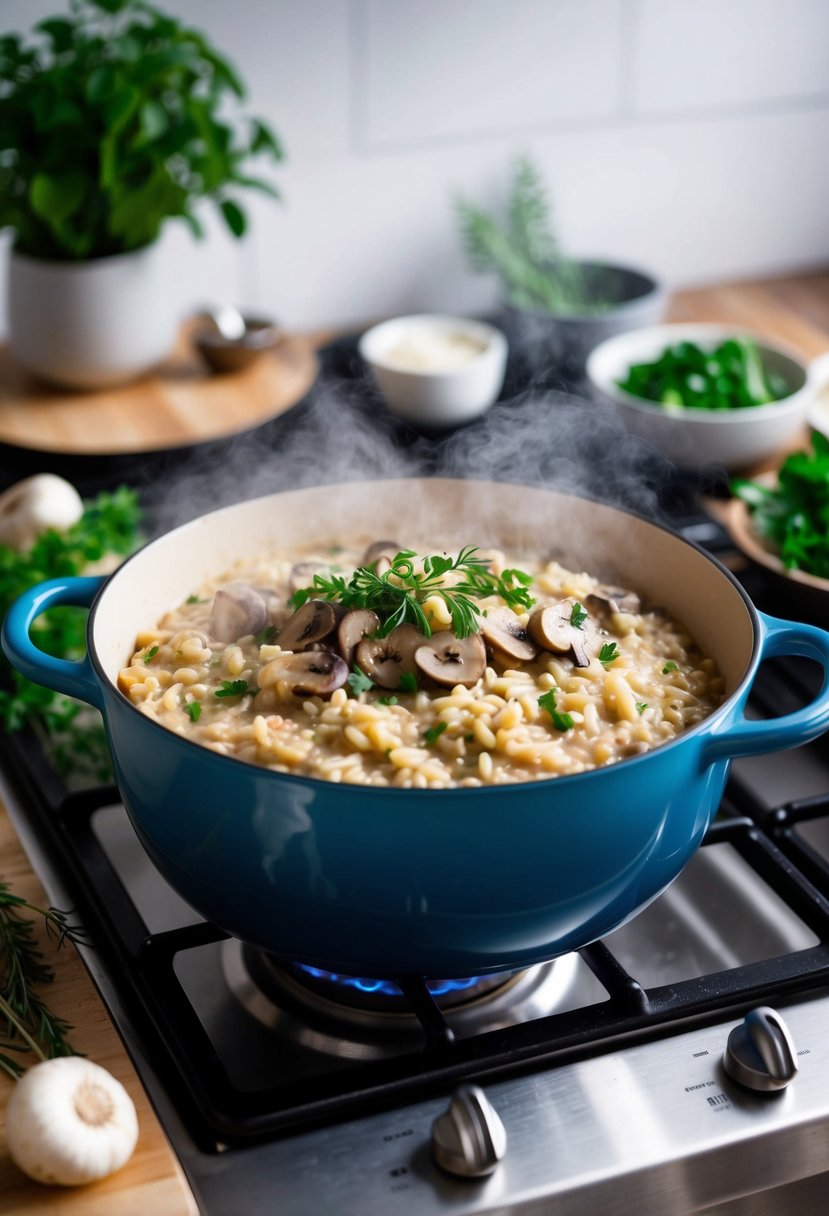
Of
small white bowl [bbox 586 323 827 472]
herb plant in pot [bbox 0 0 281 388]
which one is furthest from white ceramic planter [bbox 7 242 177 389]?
small white bowl [bbox 586 323 827 472]

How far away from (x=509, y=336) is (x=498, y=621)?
3.99 ft

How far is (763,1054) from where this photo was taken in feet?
3.50

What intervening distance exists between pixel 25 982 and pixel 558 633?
532 millimetres

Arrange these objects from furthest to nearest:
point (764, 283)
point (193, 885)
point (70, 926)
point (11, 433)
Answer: point (764, 283)
point (11, 433)
point (70, 926)
point (193, 885)

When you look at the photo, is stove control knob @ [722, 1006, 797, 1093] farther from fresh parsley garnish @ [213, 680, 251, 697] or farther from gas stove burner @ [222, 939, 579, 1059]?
fresh parsley garnish @ [213, 680, 251, 697]

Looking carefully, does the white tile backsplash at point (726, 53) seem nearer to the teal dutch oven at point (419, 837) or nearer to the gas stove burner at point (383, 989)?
the teal dutch oven at point (419, 837)

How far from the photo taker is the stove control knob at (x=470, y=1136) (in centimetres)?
99

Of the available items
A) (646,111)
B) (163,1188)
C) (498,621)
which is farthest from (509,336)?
(163,1188)

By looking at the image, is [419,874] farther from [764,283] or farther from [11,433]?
[764,283]

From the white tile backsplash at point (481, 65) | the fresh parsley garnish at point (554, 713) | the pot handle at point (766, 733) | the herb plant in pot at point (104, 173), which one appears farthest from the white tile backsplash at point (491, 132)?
the pot handle at point (766, 733)

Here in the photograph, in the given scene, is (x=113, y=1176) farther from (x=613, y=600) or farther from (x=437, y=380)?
(x=437, y=380)

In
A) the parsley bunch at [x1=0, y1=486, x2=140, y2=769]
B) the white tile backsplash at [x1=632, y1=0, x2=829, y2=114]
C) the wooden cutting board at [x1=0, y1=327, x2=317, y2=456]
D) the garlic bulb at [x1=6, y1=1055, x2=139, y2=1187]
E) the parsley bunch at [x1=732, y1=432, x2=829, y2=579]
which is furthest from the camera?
the white tile backsplash at [x1=632, y1=0, x2=829, y2=114]

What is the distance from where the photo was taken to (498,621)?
4.04 ft

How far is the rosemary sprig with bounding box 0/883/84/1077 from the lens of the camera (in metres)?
1.08
